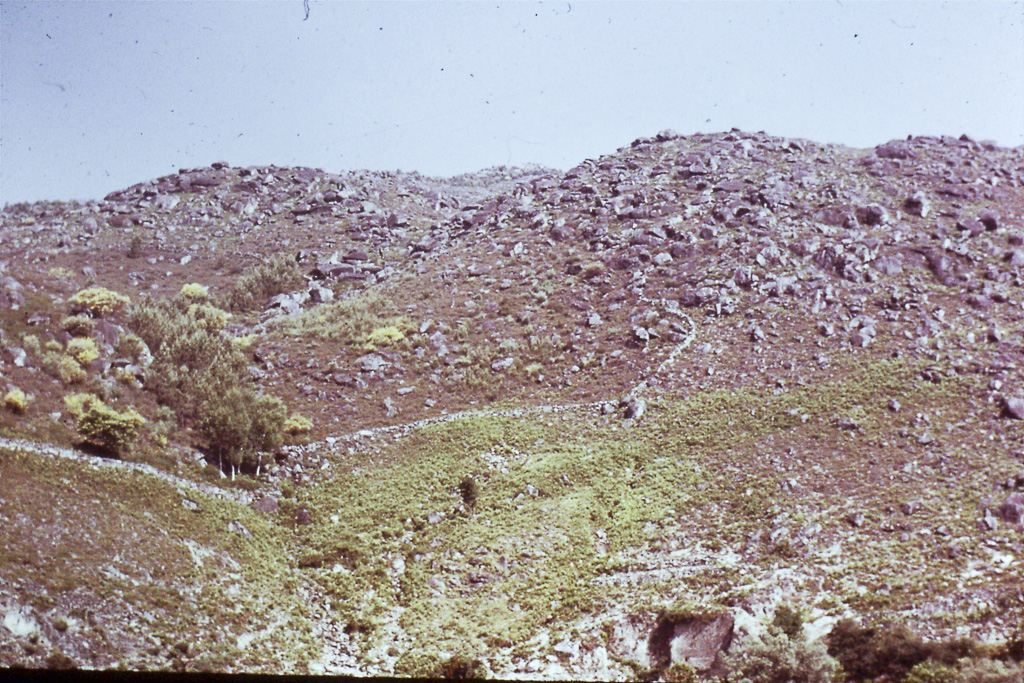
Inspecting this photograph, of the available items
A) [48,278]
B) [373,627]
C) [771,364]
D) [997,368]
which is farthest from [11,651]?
[997,368]

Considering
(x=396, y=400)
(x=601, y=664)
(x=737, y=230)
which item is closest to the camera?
(x=601, y=664)

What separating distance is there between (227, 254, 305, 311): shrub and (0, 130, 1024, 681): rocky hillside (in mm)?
91

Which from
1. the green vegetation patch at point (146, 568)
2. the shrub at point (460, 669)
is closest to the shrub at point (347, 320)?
the green vegetation patch at point (146, 568)

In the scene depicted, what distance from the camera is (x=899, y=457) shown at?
10.9m

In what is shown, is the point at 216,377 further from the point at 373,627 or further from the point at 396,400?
the point at 373,627

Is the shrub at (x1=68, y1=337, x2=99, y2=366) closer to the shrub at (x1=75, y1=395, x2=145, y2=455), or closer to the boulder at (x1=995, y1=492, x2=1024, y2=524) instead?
the shrub at (x1=75, y1=395, x2=145, y2=455)

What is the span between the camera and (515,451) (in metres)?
12.0

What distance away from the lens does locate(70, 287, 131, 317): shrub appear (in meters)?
13.1

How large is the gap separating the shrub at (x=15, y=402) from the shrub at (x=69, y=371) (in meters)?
0.69

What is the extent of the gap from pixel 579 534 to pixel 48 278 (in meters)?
13.0

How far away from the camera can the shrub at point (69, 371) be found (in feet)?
38.2

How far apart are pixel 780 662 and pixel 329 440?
8.79m

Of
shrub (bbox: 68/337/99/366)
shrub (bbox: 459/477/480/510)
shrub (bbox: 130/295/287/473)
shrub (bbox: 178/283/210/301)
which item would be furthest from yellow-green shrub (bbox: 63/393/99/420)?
shrub (bbox: 459/477/480/510)

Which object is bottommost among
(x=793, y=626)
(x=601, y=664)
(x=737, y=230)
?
(x=601, y=664)
